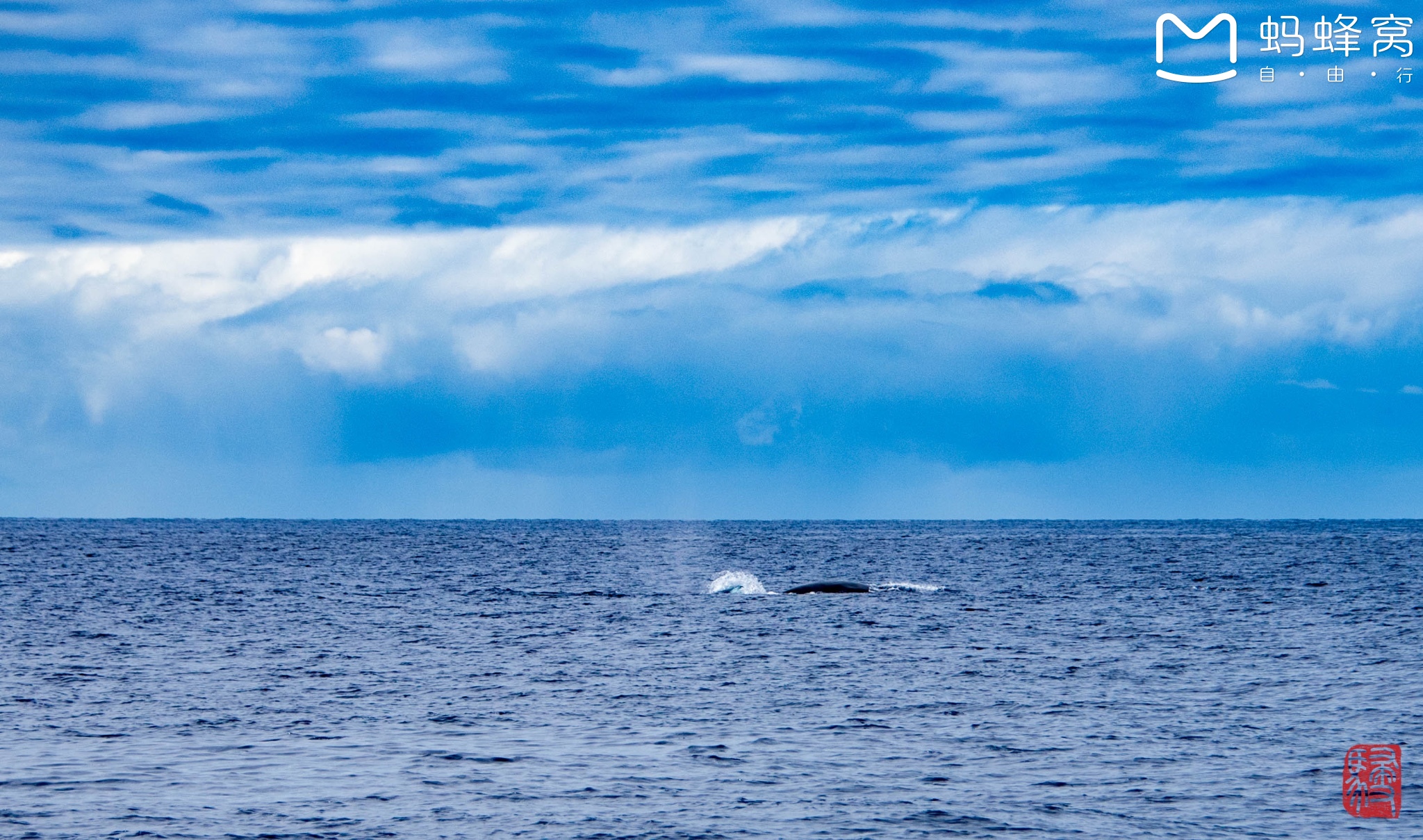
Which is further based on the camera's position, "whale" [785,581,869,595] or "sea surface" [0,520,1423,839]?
"whale" [785,581,869,595]

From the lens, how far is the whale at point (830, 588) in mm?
76188

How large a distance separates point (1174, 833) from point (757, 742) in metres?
10.2

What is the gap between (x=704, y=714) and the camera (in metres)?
34.3

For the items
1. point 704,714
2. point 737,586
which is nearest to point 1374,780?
point 704,714

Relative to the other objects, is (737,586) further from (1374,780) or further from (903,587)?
(1374,780)

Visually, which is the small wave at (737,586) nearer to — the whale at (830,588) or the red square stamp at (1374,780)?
the whale at (830,588)

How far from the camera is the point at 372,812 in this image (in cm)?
2406

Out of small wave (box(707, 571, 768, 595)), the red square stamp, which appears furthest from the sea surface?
small wave (box(707, 571, 768, 595))

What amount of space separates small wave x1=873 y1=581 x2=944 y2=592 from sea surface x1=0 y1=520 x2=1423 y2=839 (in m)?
1.41

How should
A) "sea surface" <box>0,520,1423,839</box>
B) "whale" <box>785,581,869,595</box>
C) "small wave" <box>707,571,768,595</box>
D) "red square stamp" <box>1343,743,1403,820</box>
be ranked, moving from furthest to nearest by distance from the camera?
"small wave" <box>707,571,768,595</box>
"whale" <box>785,581,869,595</box>
"sea surface" <box>0,520,1423,839</box>
"red square stamp" <box>1343,743,1403,820</box>

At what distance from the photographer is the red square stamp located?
23.7 metres

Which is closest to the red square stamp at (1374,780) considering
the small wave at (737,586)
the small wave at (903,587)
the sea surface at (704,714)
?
the sea surface at (704,714)

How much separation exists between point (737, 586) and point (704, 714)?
1776 inches

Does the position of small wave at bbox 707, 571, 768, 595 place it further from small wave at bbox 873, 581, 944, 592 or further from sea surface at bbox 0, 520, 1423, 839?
small wave at bbox 873, 581, 944, 592
